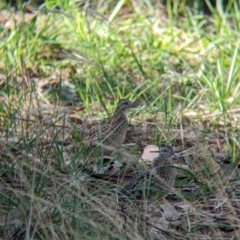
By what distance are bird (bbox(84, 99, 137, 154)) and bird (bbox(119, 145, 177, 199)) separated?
49 cm

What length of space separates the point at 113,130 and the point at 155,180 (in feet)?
2.82

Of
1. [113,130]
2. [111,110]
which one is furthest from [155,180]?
[111,110]

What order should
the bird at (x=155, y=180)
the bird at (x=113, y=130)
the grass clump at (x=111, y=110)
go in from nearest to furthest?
the grass clump at (x=111, y=110) → the bird at (x=155, y=180) → the bird at (x=113, y=130)

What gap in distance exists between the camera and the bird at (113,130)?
6.72m

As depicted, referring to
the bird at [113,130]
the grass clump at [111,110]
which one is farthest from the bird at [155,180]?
the bird at [113,130]

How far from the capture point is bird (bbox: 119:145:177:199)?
19.0 feet

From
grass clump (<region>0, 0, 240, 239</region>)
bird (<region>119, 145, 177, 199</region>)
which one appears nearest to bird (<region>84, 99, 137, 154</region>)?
grass clump (<region>0, 0, 240, 239</region>)

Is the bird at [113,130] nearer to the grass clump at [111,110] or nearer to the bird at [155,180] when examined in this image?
the grass clump at [111,110]

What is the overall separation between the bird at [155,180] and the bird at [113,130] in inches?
19.5

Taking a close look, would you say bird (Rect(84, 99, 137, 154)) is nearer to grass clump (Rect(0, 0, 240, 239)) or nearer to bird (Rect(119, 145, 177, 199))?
grass clump (Rect(0, 0, 240, 239))

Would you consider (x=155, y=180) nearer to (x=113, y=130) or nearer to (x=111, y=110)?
(x=113, y=130)

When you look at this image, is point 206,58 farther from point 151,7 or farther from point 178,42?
point 151,7

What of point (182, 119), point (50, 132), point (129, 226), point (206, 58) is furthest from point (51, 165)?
point (206, 58)

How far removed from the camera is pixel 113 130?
6793 millimetres
